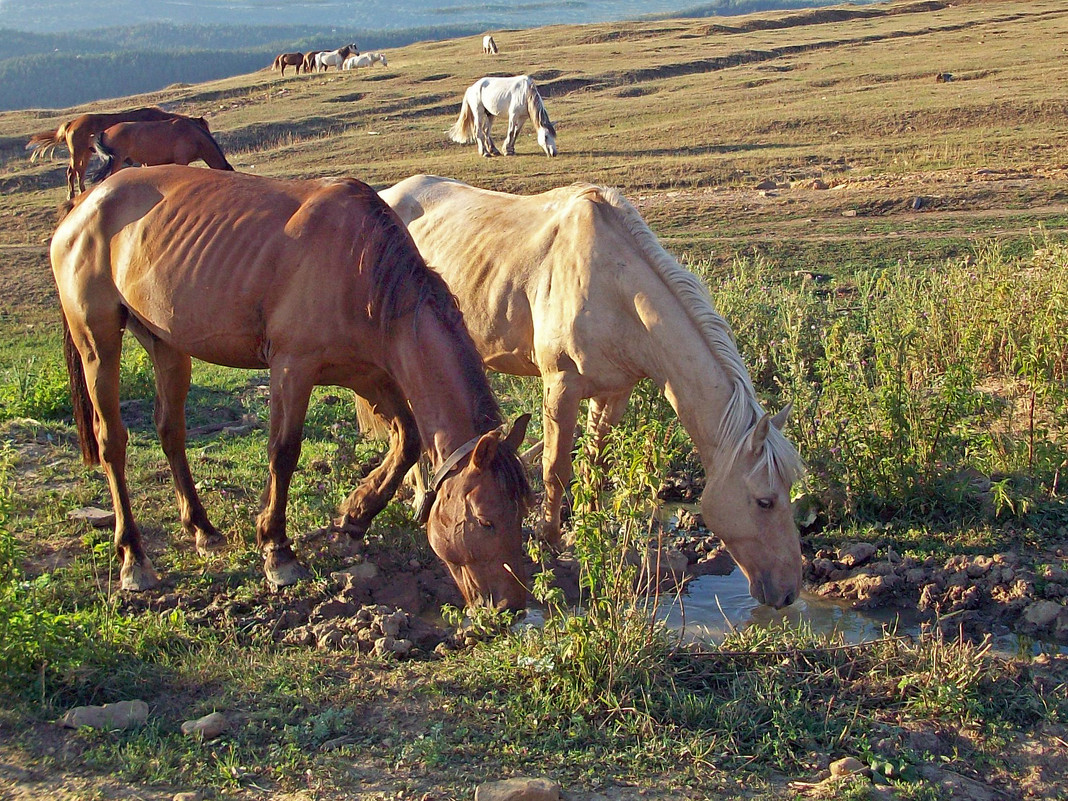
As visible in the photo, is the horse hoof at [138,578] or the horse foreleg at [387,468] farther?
the horse foreleg at [387,468]

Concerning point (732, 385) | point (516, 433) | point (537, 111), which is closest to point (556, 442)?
point (732, 385)

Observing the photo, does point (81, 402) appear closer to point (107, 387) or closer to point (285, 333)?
point (107, 387)

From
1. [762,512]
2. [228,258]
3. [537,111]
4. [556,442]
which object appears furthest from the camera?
[537,111]

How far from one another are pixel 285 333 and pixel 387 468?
853mm

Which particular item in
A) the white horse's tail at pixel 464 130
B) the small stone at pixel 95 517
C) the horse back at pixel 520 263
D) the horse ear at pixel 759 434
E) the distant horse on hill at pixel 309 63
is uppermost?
the distant horse on hill at pixel 309 63

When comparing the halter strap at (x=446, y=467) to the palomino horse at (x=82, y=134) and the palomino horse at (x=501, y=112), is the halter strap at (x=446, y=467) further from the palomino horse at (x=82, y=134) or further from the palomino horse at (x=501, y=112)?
the palomino horse at (x=501, y=112)

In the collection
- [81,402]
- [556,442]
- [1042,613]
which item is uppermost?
[81,402]

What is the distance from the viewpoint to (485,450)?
3781 millimetres

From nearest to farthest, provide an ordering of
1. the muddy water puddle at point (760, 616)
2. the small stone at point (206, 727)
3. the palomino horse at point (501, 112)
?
the small stone at point (206, 727) → the muddy water puddle at point (760, 616) → the palomino horse at point (501, 112)

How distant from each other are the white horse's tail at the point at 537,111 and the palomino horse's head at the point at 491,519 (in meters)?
17.6

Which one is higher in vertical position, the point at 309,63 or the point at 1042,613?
the point at 309,63

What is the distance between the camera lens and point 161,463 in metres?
6.29

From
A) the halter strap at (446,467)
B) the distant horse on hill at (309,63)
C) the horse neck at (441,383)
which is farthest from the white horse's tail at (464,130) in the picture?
the distant horse on hill at (309,63)

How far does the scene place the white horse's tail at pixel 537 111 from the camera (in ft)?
67.9
